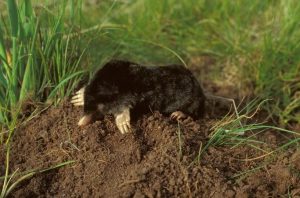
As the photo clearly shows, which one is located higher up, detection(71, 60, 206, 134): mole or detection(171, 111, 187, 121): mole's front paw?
detection(71, 60, 206, 134): mole

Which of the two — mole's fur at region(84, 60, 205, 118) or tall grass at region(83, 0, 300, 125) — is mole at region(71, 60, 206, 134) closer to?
mole's fur at region(84, 60, 205, 118)

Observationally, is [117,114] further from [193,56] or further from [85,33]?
[193,56]

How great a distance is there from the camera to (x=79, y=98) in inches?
126

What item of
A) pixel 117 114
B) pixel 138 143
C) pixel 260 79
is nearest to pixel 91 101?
pixel 117 114

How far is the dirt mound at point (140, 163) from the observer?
2.83 metres

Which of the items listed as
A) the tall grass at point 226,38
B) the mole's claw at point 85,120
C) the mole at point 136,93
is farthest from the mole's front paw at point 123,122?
the tall grass at point 226,38

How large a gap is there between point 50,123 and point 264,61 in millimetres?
1941

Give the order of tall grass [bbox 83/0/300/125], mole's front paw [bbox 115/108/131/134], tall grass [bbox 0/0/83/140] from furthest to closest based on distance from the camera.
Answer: tall grass [bbox 83/0/300/125] < tall grass [bbox 0/0/83/140] < mole's front paw [bbox 115/108/131/134]

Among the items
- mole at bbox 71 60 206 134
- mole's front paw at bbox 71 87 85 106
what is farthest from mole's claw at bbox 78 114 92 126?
mole's front paw at bbox 71 87 85 106

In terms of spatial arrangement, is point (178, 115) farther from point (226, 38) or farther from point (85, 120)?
point (226, 38)

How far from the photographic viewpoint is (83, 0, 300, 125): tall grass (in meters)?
4.29

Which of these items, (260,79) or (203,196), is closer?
(203,196)

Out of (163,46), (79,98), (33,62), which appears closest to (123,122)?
(79,98)

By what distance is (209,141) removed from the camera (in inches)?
120
